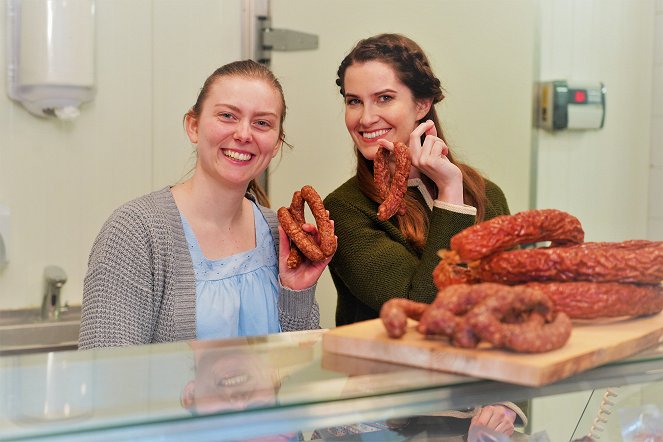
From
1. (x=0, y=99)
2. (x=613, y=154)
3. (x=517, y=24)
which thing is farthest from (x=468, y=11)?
(x=0, y=99)

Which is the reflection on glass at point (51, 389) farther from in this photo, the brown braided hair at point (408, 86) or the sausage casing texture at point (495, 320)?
the brown braided hair at point (408, 86)

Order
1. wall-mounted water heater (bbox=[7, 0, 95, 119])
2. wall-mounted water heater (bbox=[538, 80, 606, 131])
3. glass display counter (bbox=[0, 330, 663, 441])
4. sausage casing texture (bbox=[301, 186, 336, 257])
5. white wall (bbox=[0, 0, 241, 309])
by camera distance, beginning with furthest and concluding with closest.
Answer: wall-mounted water heater (bbox=[538, 80, 606, 131])
white wall (bbox=[0, 0, 241, 309])
wall-mounted water heater (bbox=[7, 0, 95, 119])
sausage casing texture (bbox=[301, 186, 336, 257])
glass display counter (bbox=[0, 330, 663, 441])

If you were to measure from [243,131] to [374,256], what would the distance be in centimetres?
42

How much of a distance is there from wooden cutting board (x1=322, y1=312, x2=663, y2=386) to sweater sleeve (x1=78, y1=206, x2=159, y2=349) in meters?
0.72

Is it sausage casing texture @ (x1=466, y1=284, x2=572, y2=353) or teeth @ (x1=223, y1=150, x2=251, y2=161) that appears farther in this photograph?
teeth @ (x1=223, y1=150, x2=251, y2=161)

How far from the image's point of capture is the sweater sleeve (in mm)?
1641

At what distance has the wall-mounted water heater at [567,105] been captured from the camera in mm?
3369

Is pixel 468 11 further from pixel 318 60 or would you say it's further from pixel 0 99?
pixel 0 99

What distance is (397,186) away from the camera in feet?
5.92

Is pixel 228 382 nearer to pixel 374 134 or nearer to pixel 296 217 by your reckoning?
Answer: pixel 296 217

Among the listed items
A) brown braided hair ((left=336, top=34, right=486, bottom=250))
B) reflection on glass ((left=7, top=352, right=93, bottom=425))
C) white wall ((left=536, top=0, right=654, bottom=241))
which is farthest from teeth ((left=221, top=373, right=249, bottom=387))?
white wall ((left=536, top=0, right=654, bottom=241))

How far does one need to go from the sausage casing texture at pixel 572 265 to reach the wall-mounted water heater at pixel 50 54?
1.64 metres

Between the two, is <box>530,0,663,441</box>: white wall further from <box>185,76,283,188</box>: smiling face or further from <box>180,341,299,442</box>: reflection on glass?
<box>180,341,299,442</box>: reflection on glass

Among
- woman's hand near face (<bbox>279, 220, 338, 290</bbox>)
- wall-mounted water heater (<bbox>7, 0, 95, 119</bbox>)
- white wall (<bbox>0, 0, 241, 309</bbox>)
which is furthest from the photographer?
white wall (<bbox>0, 0, 241, 309</bbox>)
